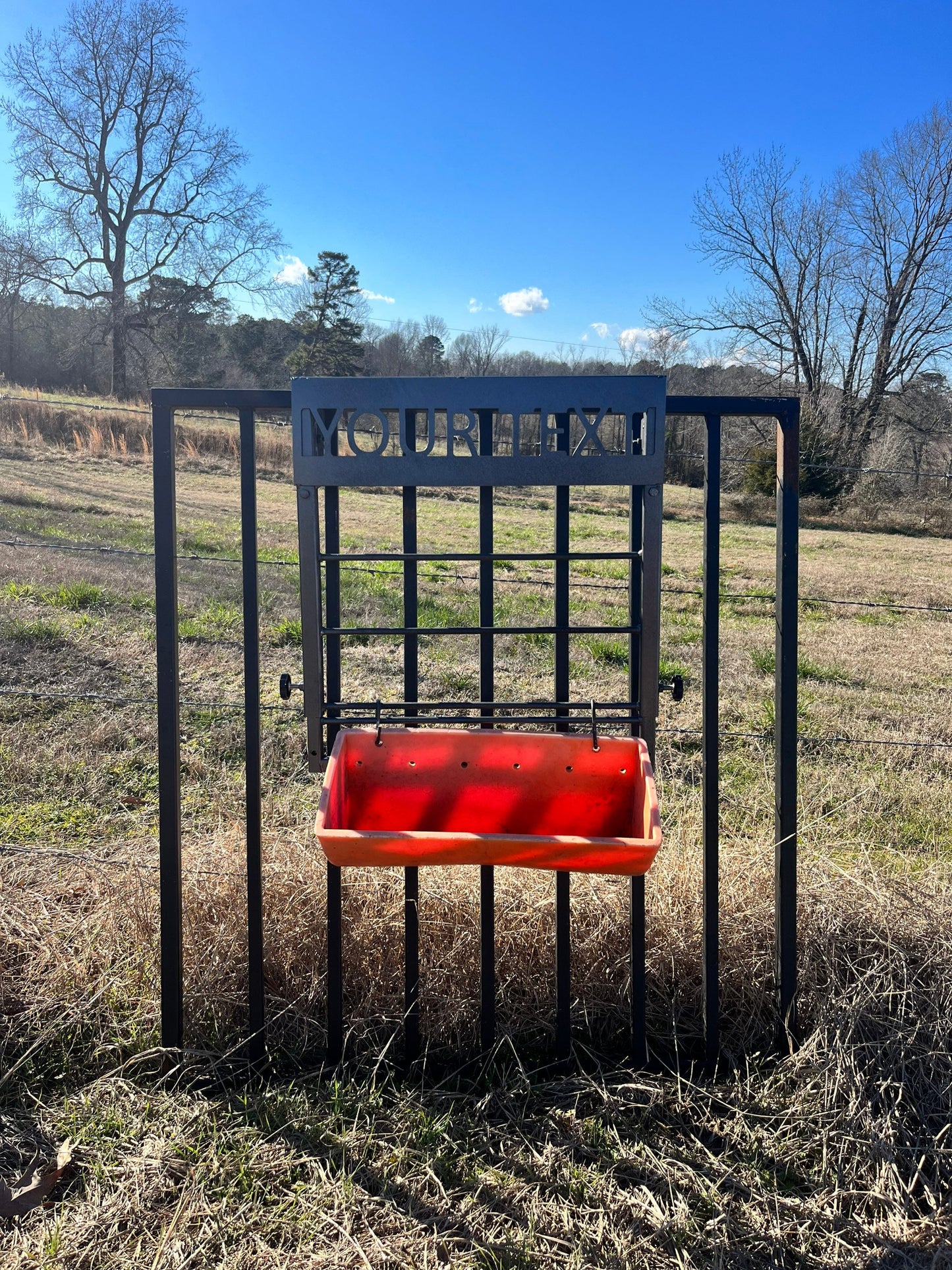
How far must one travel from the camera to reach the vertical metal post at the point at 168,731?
189cm

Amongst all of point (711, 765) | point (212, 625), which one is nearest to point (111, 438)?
point (212, 625)

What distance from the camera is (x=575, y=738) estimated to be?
183cm

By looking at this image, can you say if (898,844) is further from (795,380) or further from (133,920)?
(795,380)

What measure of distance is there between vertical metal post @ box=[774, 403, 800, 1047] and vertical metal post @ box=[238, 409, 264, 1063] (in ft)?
3.71

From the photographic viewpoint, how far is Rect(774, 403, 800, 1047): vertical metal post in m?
1.88

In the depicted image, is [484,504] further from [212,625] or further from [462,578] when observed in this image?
[212,625]

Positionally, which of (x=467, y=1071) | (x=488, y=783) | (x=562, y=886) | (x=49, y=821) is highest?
(x=488, y=783)

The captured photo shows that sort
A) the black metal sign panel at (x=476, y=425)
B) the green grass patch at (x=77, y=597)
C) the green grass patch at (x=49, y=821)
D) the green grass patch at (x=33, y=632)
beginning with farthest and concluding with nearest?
the green grass patch at (x=77, y=597) → the green grass patch at (x=33, y=632) → the green grass patch at (x=49, y=821) → the black metal sign panel at (x=476, y=425)

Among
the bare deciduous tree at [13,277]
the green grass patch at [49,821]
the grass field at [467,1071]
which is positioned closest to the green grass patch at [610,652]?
the grass field at [467,1071]

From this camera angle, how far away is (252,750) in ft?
6.36

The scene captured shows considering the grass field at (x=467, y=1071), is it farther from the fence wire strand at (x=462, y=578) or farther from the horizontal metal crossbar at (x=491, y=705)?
the fence wire strand at (x=462, y=578)

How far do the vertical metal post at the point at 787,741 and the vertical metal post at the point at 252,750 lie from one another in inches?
44.5

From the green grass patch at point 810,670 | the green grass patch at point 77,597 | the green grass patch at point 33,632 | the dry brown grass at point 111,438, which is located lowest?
the green grass patch at point 810,670

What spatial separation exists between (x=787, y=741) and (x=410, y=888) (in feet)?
2.89
